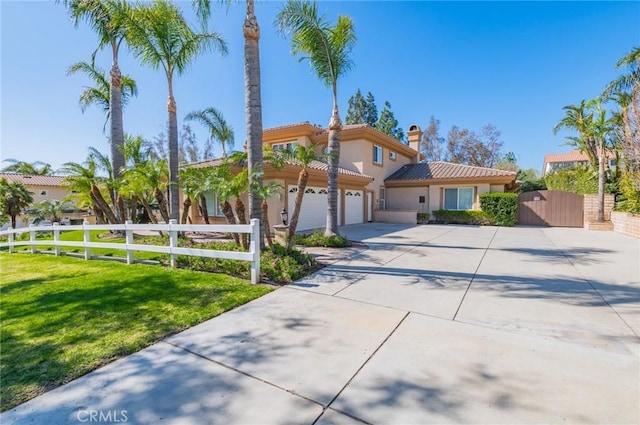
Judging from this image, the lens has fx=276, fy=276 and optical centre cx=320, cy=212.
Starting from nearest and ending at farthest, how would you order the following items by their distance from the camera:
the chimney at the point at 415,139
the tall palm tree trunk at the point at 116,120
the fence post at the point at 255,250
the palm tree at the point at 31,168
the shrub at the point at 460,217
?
1. the fence post at the point at 255,250
2. the tall palm tree trunk at the point at 116,120
3. the shrub at the point at 460,217
4. the chimney at the point at 415,139
5. the palm tree at the point at 31,168

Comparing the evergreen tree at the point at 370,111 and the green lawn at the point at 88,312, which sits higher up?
the evergreen tree at the point at 370,111

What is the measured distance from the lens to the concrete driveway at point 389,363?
7.59 feet

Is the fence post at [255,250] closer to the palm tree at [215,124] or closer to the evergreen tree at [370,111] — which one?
the palm tree at [215,124]

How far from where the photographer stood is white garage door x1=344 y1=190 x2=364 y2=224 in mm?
17733

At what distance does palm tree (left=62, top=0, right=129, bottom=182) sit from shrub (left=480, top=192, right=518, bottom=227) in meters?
21.1

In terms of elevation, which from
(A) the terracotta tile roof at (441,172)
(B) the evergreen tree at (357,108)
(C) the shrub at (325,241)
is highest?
(B) the evergreen tree at (357,108)

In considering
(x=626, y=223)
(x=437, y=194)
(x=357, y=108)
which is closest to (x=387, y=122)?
(x=357, y=108)

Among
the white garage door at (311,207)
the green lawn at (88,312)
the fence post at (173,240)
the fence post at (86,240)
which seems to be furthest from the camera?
the white garage door at (311,207)

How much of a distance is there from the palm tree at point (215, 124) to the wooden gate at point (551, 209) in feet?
64.5

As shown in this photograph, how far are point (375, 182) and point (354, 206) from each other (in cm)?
327

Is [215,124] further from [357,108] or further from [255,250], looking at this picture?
[357,108]

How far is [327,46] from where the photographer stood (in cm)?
1027

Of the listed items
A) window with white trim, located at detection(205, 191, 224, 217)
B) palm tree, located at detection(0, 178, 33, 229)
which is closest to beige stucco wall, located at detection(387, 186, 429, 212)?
window with white trim, located at detection(205, 191, 224, 217)
